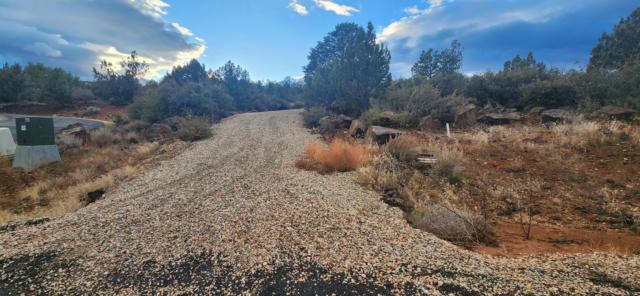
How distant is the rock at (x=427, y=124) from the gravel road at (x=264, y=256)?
8095 millimetres

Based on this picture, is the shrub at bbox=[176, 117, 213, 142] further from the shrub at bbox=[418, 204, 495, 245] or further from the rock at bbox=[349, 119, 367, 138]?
the shrub at bbox=[418, 204, 495, 245]

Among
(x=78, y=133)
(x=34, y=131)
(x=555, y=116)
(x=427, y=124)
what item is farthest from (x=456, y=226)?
(x=78, y=133)

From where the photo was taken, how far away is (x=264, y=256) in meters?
3.10

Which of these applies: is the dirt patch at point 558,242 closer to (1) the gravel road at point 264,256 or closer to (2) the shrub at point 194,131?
(1) the gravel road at point 264,256

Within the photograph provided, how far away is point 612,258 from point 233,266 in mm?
4420

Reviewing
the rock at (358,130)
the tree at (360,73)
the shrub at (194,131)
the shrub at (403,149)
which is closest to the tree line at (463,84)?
the tree at (360,73)

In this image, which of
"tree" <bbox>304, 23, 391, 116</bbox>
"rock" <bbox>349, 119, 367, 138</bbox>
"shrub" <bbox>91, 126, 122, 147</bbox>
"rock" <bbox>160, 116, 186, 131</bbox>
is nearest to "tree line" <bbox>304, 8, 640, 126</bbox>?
"tree" <bbox>304, 23, 391, 116</bbox>

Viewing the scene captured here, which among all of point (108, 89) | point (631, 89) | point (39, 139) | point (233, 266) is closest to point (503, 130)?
point (631, 89)

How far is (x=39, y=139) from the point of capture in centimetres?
828

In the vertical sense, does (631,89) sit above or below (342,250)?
above

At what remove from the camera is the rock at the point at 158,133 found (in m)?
12.3

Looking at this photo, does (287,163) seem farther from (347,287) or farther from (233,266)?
(347,287)

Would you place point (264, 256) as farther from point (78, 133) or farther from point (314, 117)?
point (314, 117)

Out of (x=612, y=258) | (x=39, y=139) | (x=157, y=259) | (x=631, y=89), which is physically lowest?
(x=157, y=259)
